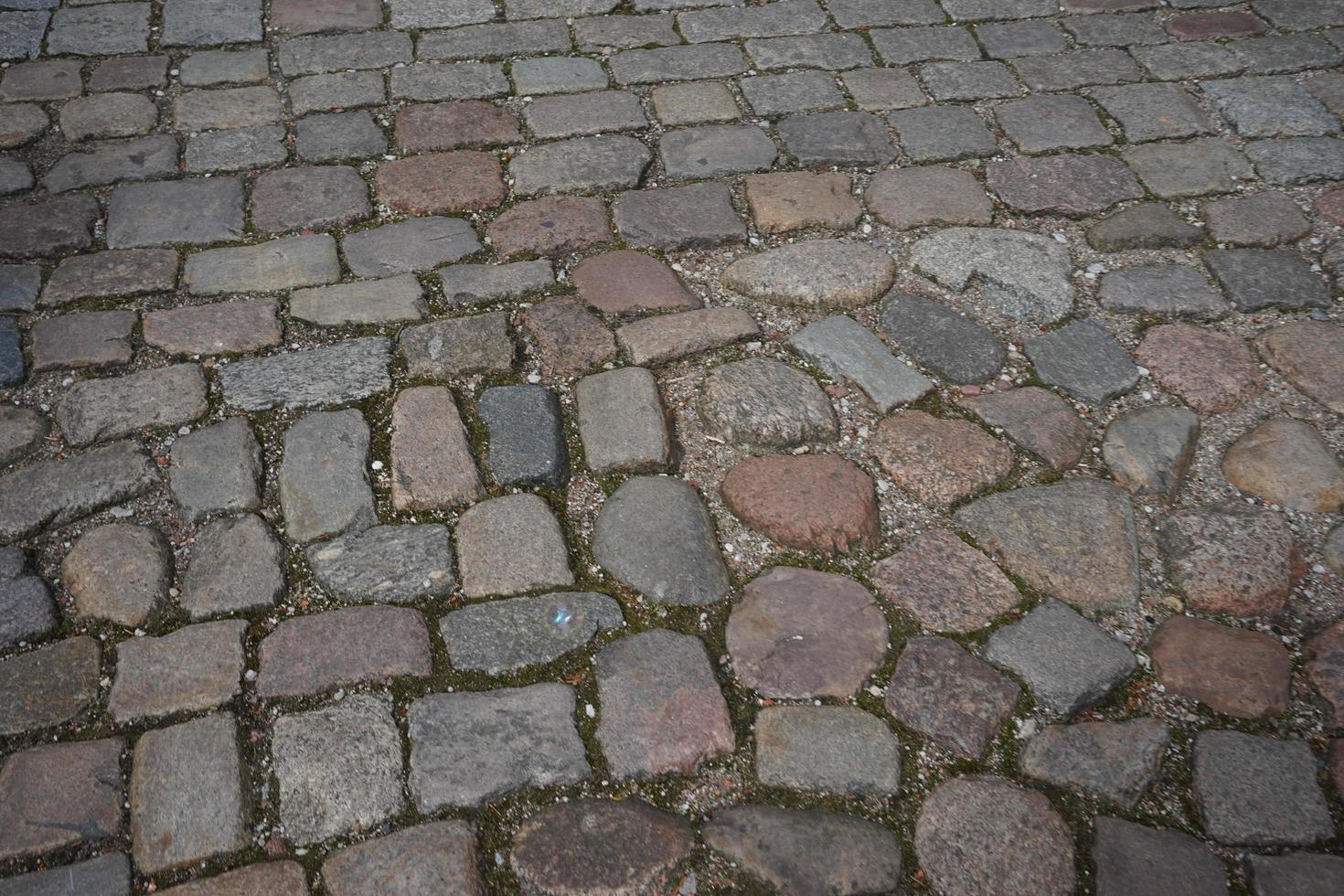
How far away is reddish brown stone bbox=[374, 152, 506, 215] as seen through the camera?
3150 millimetres

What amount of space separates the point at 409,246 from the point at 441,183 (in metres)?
0.32

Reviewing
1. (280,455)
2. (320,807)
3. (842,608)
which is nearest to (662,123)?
(280,455)

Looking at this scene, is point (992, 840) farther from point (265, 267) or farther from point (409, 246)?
point (265, 267)

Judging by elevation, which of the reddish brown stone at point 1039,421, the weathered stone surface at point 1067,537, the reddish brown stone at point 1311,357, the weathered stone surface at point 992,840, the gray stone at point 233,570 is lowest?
the gray stone at point 233,570

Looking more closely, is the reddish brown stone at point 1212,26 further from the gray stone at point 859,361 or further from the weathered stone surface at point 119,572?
the weathered stone surface at point 119,572

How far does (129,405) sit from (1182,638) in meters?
2.32

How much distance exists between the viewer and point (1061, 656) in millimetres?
2041

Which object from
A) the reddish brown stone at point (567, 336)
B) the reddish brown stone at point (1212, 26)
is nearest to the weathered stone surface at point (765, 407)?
the reddish brown stone at point (567, 336)

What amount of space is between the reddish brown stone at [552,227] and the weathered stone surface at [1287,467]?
1701 mm

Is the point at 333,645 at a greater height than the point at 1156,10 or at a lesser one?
lesser

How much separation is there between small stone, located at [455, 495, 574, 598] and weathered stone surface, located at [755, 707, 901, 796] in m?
0.52

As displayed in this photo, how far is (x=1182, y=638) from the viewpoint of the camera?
6.80 ft

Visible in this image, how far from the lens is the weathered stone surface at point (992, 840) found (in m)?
1.72

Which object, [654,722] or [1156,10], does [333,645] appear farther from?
[1156,10]
